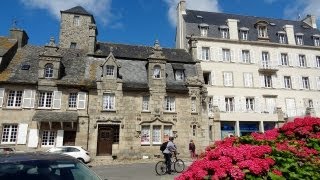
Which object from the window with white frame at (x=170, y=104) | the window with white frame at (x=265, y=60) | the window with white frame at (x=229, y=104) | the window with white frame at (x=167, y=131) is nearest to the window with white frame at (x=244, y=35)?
the window with white frame at (x=265, y=60)

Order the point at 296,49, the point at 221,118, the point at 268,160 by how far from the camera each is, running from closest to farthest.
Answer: the point at 268,160 → the point at 221,118 → the point at 296,49

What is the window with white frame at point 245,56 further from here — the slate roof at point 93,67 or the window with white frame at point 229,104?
the slate roof at point 93,67

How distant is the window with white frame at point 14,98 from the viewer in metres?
24.2

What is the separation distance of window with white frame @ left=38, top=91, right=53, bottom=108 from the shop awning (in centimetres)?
74

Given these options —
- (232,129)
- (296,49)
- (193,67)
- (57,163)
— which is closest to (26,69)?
(193,67)

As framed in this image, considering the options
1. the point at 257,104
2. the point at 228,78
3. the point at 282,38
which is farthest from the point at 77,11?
the point at 282,38

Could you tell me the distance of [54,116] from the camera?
2389 centimetres

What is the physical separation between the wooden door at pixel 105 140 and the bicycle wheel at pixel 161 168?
1038 centimetres

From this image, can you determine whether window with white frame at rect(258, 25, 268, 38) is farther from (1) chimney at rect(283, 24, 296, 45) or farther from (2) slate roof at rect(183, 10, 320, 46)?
(1) chimney at rect(283, 24, 296, 45)

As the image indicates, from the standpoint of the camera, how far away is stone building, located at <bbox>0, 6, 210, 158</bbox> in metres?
24.0

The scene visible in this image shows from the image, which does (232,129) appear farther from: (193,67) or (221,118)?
(193,67)

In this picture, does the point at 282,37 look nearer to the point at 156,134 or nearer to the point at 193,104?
the point at 193,104

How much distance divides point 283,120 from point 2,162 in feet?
108

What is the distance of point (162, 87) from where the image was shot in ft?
88.0
